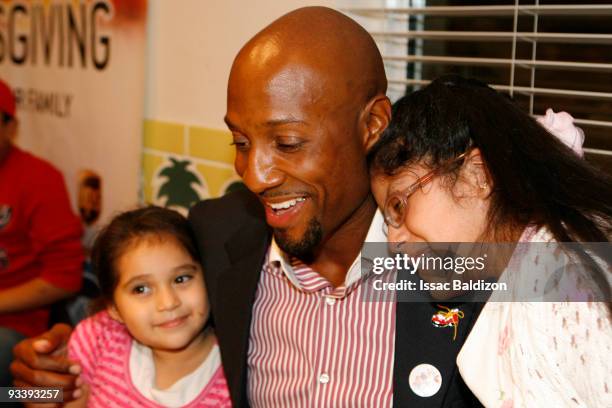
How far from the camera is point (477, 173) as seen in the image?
1359mm

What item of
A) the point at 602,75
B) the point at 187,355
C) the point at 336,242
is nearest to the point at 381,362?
the point at 336,242

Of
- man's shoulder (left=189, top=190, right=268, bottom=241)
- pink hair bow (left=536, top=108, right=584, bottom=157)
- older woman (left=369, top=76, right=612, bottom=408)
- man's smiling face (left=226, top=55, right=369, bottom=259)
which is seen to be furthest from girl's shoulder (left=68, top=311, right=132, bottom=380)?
pink hair bow (left=536, top=108, right=584, bottom=157)

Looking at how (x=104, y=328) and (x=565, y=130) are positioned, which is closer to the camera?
(x=565, y=130)

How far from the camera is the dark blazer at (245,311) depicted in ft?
4.87

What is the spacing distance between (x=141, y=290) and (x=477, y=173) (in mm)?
966

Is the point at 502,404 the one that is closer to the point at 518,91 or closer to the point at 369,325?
the point at 369,325

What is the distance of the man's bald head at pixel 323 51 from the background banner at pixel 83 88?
127 centimetres

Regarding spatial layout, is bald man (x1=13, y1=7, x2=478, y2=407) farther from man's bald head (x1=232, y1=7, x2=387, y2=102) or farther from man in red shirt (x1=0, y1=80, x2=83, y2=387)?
man in red shirt (x1=0, y1=80, x2=83, y2=387)

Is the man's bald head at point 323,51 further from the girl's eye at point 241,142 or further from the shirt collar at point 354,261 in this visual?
the shirt collar at point 354,261

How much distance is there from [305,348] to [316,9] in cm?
79

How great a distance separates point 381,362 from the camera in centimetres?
160

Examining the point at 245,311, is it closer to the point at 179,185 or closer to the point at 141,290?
the point at 141,290

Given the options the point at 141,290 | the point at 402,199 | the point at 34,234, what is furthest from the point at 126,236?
the point at 34,234

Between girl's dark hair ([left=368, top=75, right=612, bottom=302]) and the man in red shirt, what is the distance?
1.67m
